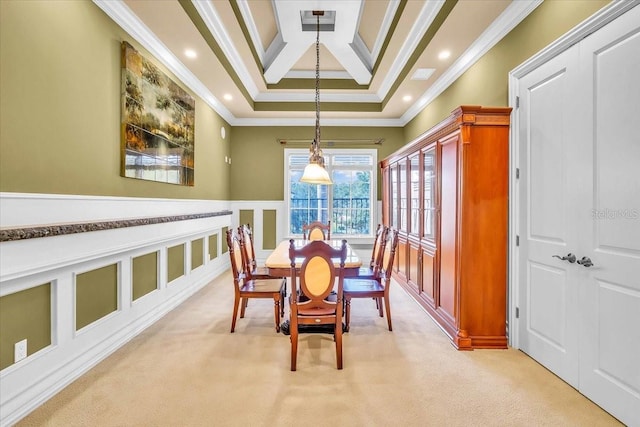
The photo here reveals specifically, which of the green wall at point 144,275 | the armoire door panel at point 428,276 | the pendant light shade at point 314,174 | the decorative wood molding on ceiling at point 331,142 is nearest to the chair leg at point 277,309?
the pendant light shade at point 314,174

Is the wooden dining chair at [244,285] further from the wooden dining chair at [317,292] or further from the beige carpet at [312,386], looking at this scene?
the wooden dining chair at [317,292]

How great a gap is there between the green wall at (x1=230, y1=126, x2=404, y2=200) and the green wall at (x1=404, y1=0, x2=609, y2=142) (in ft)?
7.00

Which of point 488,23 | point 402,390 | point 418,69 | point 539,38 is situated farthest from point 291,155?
point 402,390

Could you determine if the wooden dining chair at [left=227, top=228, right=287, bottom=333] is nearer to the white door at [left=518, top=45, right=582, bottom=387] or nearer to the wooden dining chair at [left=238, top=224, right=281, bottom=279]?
the wooden dining chair at [left=238, top=224, right=281, bottom=279]

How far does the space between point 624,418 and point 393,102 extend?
15.4 feet

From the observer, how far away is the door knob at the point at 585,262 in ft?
6.68

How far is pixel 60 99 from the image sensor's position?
2.21 meters

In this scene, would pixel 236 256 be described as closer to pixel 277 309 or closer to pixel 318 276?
pixel 277 309

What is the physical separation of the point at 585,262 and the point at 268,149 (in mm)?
5415

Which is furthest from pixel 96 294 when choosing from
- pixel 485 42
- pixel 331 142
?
pixel 331 142

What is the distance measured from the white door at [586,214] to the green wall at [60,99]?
11.3 feet

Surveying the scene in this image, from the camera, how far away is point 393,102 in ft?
17.7

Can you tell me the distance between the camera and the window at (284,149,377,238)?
6.53 metres

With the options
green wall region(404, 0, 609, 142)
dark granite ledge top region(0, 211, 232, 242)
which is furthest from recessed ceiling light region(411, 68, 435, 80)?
dark granite ledge top region(0, 211, 232, 242)
